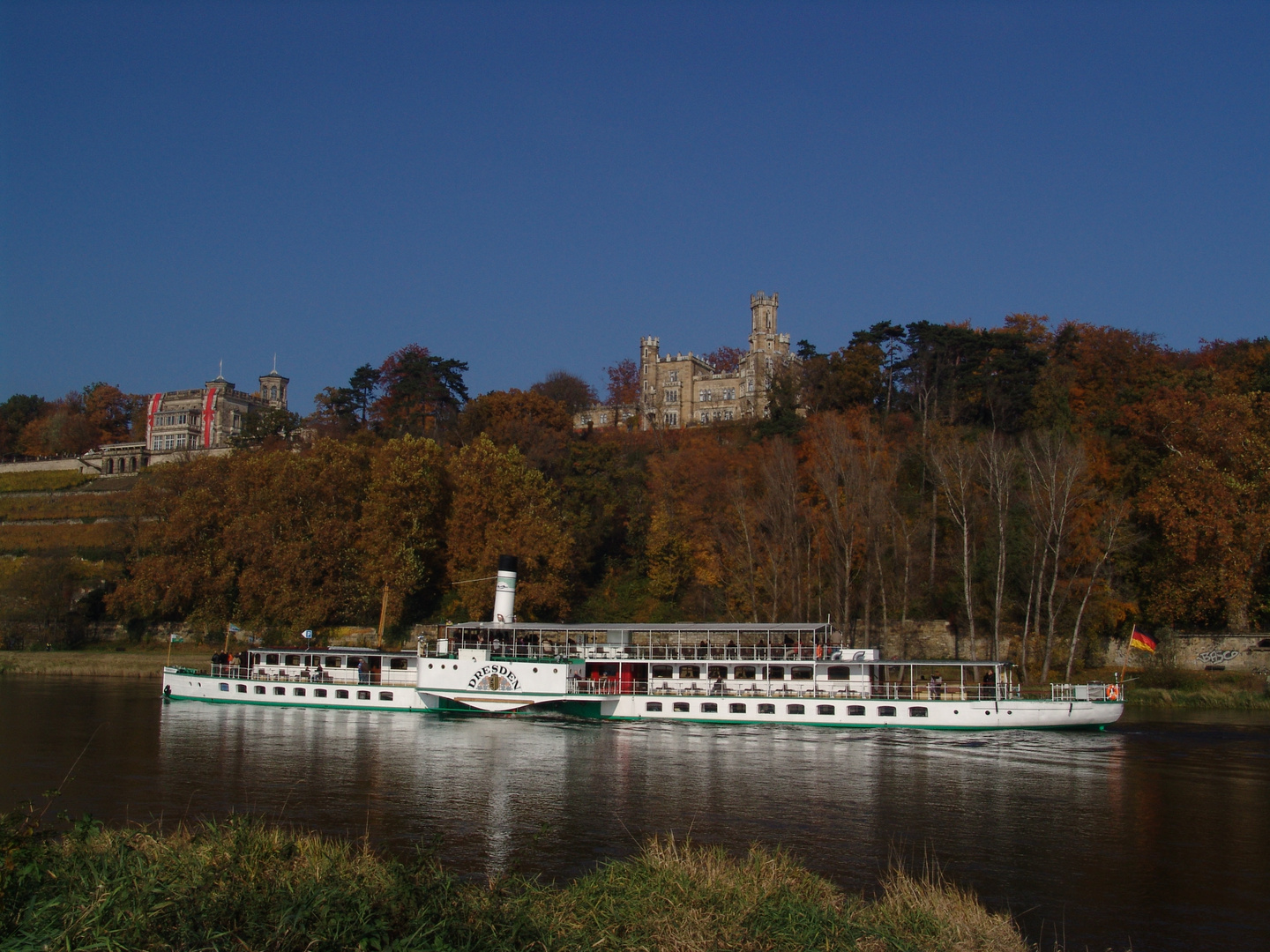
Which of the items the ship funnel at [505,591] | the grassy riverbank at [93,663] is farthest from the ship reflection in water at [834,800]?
the grassy riverbank at [93,663]

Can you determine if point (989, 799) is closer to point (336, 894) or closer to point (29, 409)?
point (336, 894)

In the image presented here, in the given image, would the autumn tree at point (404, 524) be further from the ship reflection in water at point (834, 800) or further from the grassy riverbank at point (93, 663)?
the ship reflection in water at point (834, 800)

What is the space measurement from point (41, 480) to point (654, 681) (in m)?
92.8

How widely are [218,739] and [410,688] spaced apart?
12.2 metres

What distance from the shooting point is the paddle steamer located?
39.9 meters

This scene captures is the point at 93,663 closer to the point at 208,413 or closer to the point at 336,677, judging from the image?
the point at 336,677

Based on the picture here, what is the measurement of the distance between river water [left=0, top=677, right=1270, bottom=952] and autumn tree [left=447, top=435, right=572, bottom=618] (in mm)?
17524

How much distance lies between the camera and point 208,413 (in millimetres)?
133500

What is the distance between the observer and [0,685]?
48250 millimetres

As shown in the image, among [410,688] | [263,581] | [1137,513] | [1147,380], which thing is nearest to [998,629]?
[1137,513]

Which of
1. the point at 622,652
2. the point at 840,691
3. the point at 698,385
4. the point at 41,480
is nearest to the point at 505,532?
the point at 622,652

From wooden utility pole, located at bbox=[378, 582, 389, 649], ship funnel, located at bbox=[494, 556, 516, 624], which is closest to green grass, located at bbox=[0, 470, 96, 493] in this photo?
wooden utility pole, located at bbox=[378, 582, 389, 649]

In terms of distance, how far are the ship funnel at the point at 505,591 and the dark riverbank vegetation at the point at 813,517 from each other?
7.84 meters

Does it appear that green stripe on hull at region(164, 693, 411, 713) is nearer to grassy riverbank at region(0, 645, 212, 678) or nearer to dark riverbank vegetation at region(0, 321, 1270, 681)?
dark riverbank vegetation at region(0, 321, 1270, 681)
